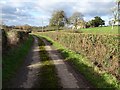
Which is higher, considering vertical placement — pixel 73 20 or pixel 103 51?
pixel 73 20

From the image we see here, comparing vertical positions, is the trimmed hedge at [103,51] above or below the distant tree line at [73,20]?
below

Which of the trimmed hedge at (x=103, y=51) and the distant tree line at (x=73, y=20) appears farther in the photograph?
the distant tree line at (x=73, y=20)

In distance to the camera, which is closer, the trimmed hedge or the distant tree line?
the trimmed hedge

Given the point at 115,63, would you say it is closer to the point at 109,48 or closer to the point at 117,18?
the point at 109,48

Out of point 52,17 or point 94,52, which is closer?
point 94,52

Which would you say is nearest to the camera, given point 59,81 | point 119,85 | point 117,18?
point 119,85

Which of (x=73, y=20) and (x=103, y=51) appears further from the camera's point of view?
(x=73, y=20)

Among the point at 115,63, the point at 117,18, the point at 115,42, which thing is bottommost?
the point at 115,63

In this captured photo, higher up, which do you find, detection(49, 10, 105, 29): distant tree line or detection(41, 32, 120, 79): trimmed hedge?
detection(49, 10, 105, 29): distant tree line

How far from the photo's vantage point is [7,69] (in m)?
14.1

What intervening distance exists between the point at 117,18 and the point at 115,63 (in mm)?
5205

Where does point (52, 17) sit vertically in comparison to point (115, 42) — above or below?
above

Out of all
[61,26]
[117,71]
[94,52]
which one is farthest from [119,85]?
[61,26]

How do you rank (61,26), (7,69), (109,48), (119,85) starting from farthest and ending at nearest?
(61,26) < (7,69) < (109,48) < (119,85)
